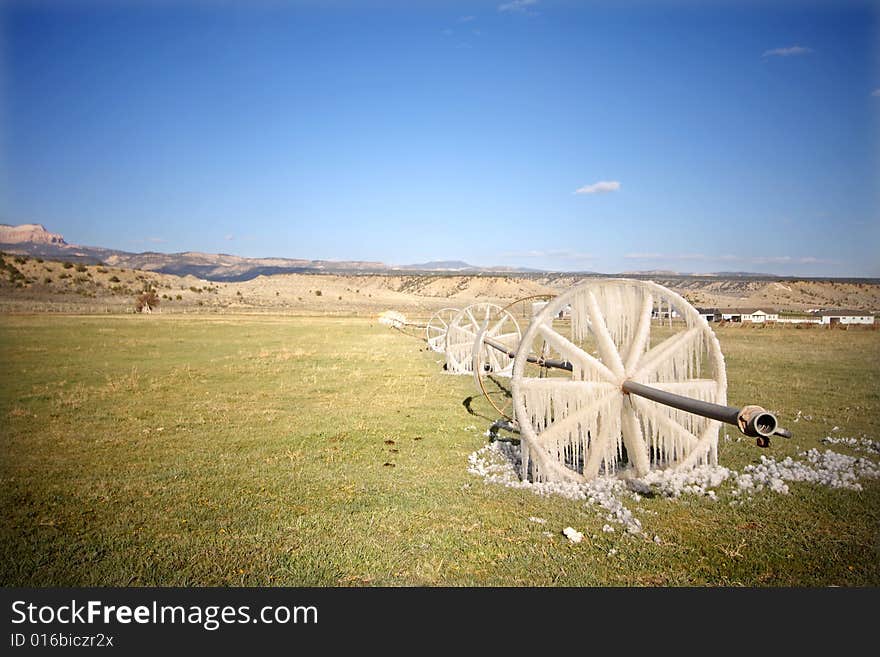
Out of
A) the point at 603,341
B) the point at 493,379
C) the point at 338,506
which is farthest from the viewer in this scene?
the point at 493,379

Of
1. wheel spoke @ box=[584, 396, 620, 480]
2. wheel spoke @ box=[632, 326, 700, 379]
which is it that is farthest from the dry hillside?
wheel spoke @ box=[584, 396, 620, 480]

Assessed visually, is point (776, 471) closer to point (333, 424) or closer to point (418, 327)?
point (333, 424)

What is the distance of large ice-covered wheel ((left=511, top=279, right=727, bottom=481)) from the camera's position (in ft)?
22.5

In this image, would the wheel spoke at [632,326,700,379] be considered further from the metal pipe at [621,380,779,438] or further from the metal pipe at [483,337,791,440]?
the metal pipe at [621,380,779,438]

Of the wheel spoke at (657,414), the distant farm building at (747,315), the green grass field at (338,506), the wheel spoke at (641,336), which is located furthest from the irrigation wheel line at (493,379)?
the distant farm building at (747,315)

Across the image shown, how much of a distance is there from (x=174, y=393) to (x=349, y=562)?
1129cm

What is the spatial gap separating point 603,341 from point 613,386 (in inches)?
26.5

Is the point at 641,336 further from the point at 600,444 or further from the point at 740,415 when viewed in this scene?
the point at 740,415

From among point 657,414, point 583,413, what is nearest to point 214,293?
point 583,413

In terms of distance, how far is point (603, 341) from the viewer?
23.1 ft

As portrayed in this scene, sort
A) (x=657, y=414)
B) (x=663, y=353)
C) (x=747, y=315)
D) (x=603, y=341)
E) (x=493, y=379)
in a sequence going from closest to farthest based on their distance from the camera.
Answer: (x=657, y=414)
(x=603, y=341)
(x=663, y=353)
(x=493, y=379)
(x=747, y=315)

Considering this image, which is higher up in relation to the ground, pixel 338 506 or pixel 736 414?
pixel 736 414

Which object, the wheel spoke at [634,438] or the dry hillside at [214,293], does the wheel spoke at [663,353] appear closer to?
the wheel spoke at [634,438]

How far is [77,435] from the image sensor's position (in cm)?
968
